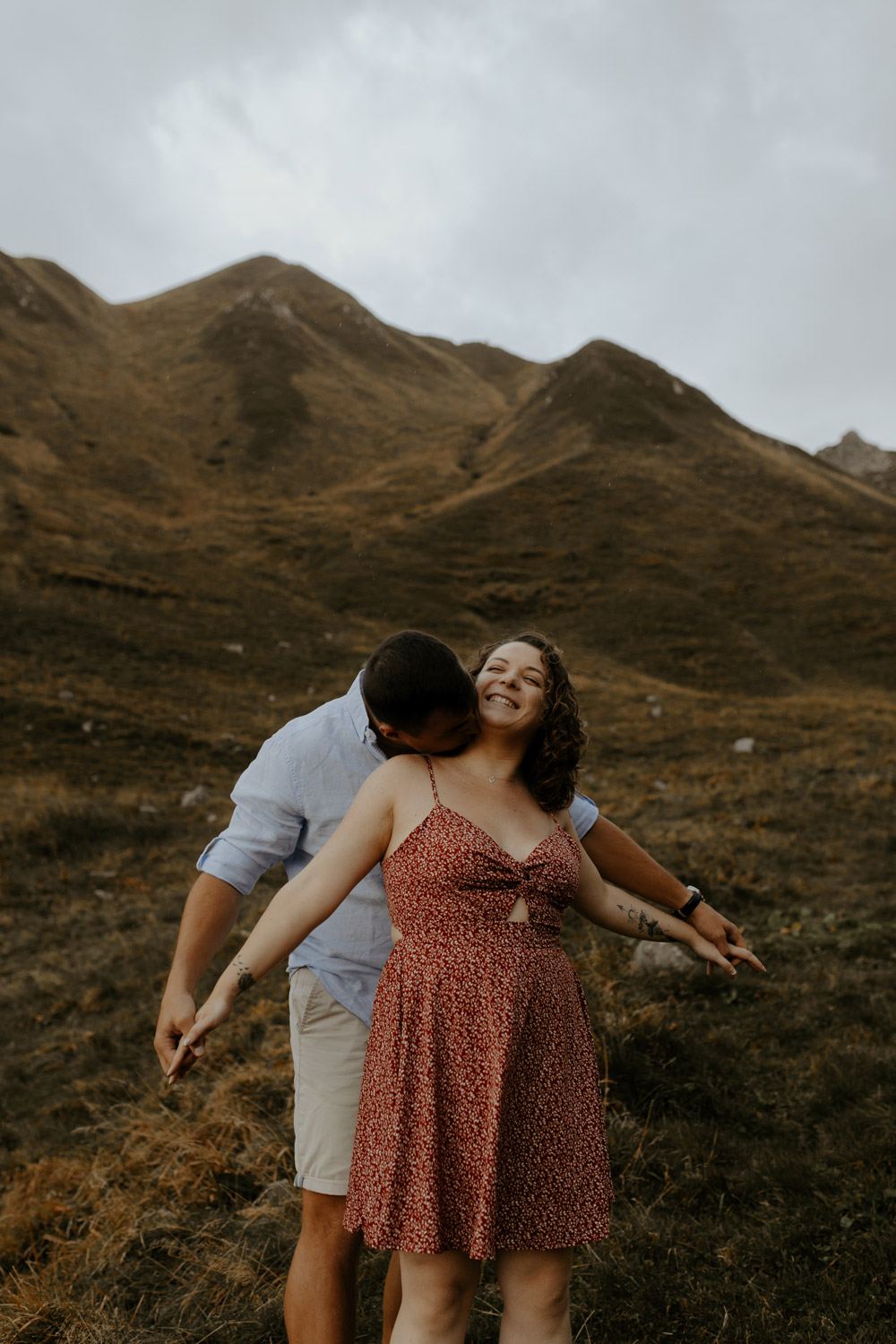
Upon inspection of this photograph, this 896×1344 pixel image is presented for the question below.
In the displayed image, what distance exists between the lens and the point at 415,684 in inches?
77.1

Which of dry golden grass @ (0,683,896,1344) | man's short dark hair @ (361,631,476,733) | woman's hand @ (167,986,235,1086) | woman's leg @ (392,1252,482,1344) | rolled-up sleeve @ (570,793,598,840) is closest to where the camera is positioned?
woman's leg @ (392,1252,482,1344)

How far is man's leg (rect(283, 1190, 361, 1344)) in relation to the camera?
2.12 metres

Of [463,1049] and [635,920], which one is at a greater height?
[635,920]

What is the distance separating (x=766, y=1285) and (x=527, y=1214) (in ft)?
4.96

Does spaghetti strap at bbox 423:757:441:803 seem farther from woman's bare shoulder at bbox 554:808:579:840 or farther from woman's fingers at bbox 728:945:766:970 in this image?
woman's fingers at bbox 728:945:766:970

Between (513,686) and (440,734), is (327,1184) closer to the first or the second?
(440,734)

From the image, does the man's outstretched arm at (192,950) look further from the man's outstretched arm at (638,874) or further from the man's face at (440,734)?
the man's outstretched arm at (638,874)

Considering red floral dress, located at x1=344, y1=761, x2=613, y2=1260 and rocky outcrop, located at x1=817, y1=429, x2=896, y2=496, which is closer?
red floral dress, located at x1=344, y1=761, x2=613, y2=1260

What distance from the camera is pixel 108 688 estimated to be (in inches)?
654

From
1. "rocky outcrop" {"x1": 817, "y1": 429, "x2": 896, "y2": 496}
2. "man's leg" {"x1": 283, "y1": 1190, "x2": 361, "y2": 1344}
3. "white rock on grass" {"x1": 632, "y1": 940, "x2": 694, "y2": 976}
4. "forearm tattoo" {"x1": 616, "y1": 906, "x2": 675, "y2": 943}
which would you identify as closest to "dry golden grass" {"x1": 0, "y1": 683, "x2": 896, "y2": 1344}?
"white rock on grass" {"x1": 632, "y1": 940, "x2": 694, "y2": 976}

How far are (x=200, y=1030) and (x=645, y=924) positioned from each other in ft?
4.29

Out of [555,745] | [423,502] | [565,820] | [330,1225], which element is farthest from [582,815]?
[423,502]

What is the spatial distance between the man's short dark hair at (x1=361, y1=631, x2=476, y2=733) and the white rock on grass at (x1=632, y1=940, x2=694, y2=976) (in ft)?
12.4

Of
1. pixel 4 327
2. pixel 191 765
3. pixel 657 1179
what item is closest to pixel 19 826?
pixel 191 765
